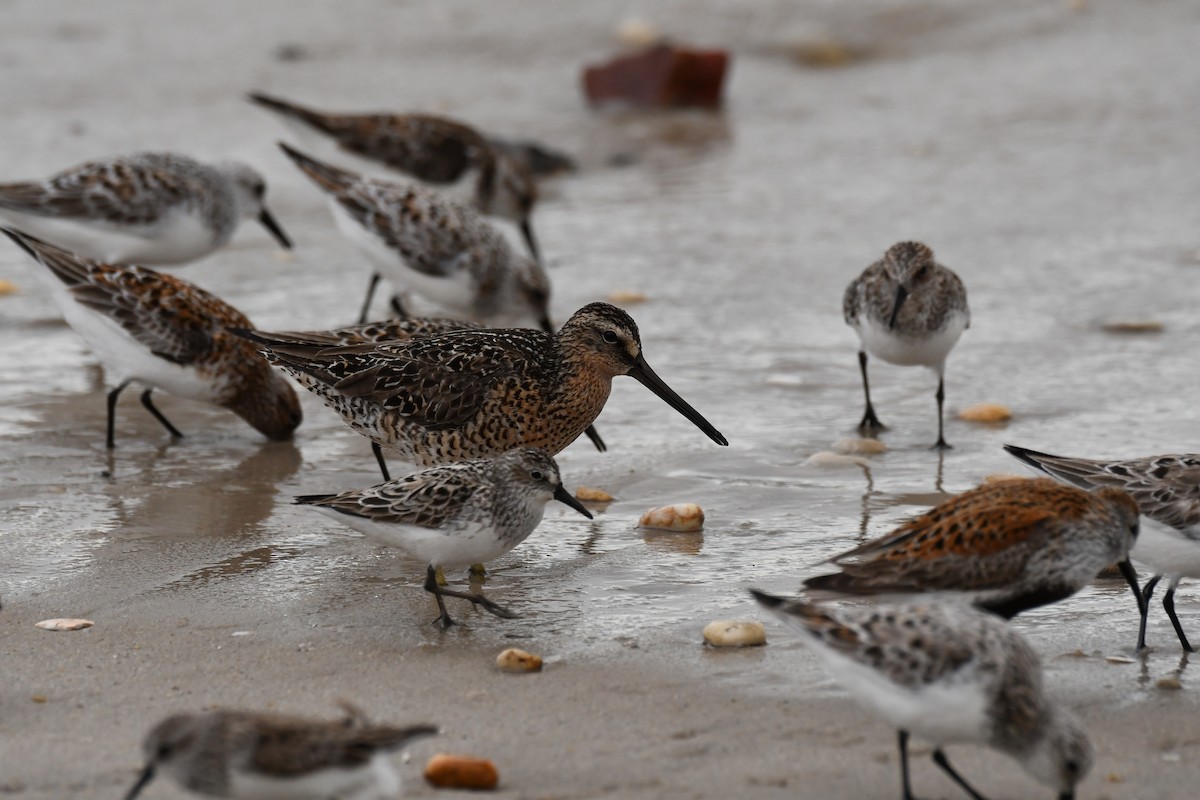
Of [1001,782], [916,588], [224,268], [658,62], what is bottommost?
[1001,782]

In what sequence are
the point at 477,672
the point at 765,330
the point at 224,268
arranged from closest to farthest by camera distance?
1. the point at 477,672
2. the point at 765,330
3. the point at 224,268

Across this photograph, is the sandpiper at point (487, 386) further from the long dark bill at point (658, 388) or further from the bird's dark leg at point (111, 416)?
the bird's dark leg at point (111, 416)

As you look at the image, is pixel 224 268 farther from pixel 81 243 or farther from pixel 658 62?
pixel 658 62

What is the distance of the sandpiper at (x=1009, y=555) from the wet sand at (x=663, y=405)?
44cm

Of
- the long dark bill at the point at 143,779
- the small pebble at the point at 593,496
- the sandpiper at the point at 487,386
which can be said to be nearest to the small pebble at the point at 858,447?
the sandpiper at the point at 487,386

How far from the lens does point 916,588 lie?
5727 millimetres

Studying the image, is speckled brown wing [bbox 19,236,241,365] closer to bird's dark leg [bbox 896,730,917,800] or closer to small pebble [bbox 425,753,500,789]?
small pebble [bbox 425,753,500,789]

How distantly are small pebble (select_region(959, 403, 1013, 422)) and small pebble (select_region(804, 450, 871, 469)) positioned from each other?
3.35ft

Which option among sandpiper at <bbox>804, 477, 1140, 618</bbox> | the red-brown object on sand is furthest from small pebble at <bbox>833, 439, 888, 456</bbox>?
the red-brown object on sand

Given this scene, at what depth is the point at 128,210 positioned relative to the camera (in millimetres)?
11211

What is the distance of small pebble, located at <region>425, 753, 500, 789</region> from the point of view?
5.08 metres

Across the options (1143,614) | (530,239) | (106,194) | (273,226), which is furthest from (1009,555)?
(530,239)

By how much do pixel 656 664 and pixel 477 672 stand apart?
2.21 ft

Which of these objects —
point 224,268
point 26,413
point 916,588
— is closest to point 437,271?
point 224,268
